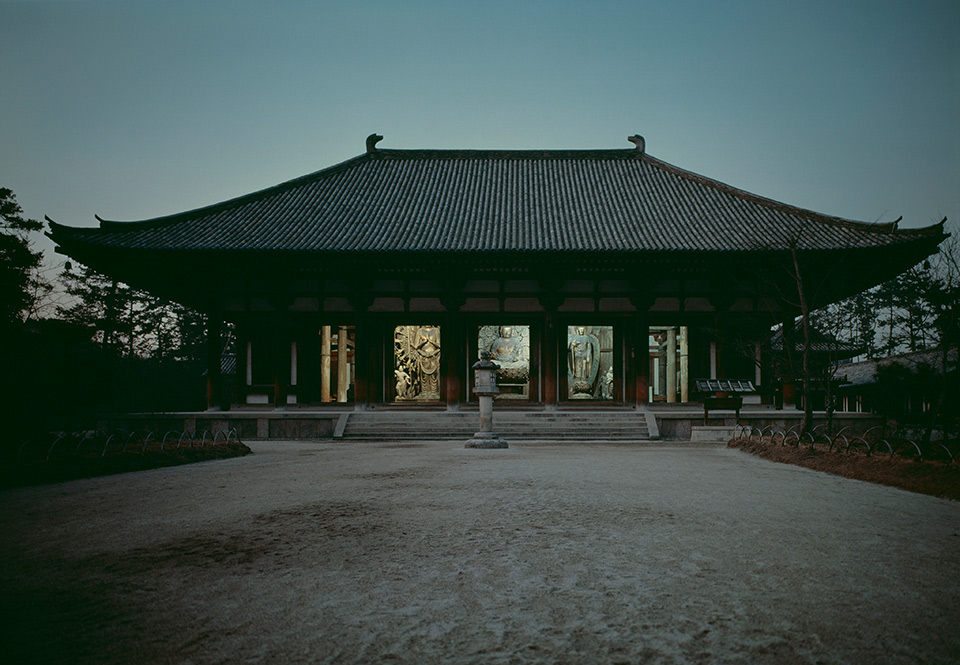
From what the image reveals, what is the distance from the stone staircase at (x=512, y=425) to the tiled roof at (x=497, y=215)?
13.5ft

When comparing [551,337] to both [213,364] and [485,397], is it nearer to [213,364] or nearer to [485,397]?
[485,397]

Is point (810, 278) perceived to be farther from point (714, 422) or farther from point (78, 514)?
point (78, 514)

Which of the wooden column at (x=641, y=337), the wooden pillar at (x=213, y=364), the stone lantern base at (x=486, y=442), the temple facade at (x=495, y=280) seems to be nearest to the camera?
the stone lantern base at (x=486, y=442)

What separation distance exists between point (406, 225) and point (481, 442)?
26.6 ft

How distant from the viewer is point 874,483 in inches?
272

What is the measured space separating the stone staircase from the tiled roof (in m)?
4.11

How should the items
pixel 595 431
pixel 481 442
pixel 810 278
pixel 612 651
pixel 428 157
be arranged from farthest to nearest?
pixel 428 157 → pixel 810 278 → pixel 595 431 → pixel 481 442 → pixel 612 651

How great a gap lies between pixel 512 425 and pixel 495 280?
4194mm

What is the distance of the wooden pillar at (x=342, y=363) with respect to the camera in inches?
723

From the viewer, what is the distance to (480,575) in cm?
334

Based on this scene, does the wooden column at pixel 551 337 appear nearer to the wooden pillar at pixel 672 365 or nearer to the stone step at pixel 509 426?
the stone step at pixel 509 426

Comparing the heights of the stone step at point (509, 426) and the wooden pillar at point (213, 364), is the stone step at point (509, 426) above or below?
below

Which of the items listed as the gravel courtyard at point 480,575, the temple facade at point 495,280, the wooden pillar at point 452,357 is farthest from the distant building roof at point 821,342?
the wooden pillar at point 452,357

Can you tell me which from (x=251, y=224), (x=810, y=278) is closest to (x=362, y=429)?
(x=251, y=224)
